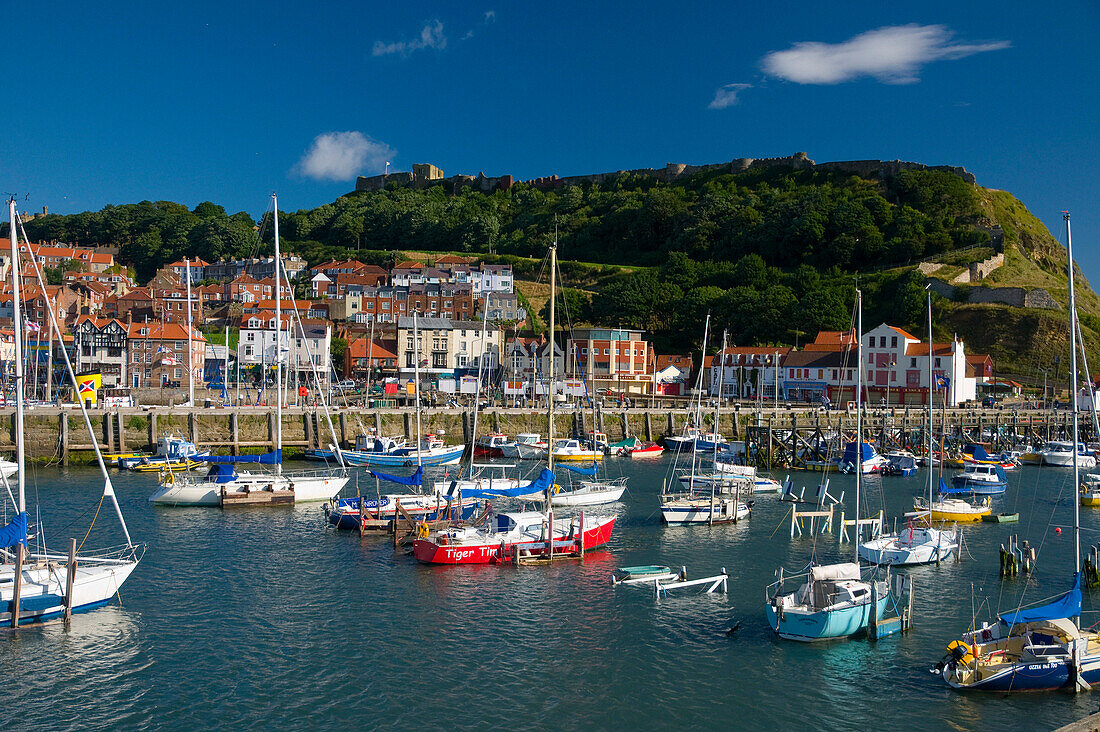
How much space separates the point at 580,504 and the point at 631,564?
29.0 feet

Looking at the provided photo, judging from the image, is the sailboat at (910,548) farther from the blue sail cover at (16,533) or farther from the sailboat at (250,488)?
the blue sail cover at (16,533)

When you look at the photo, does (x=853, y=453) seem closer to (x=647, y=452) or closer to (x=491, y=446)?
(x=647, y=452)

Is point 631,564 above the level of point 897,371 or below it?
below

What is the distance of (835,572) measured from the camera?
22031mm

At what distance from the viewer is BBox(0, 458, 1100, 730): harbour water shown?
17.9 metres

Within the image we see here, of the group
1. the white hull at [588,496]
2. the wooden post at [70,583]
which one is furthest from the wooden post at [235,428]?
the wooden post at [70,583]

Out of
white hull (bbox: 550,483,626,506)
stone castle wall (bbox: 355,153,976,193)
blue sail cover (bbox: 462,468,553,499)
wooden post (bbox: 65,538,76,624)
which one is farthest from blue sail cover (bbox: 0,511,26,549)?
stone castle wall (bbox: 355,153,976,193)

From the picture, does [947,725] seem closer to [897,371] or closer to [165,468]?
[165,468]

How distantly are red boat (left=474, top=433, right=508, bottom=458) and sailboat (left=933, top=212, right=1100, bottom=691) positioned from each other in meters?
41.9

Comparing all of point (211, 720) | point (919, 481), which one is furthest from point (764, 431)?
point (211, 720)

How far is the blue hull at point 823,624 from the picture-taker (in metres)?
21.4

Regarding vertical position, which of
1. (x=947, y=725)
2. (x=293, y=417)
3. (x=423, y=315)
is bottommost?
(x=947, y=725)

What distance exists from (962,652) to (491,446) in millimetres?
42516

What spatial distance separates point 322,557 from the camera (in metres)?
30.2
